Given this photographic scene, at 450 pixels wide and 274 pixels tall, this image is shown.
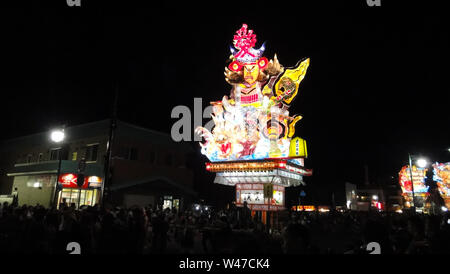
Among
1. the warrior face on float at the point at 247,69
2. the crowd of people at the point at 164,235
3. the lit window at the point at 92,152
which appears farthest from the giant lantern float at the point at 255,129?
the lit window at the point at 92,152

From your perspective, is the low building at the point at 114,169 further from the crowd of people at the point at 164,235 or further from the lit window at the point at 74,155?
the crowd of people at the point at 164,235

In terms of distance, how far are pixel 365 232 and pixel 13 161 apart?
5214 cm

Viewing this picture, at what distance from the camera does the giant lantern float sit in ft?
84.0

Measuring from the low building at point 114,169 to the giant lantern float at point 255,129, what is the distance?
10.6 metres

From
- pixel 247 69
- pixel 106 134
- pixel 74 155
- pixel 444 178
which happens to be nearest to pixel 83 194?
pixel 74 155

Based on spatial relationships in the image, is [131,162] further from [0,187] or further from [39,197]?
[0,187]

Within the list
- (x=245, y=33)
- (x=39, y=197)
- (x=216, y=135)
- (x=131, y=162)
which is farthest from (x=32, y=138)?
(x=245, y=33)

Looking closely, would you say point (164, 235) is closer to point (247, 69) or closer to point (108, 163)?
point (108, 163)

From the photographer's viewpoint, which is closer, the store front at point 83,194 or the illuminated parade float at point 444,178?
the store front at point 83,194

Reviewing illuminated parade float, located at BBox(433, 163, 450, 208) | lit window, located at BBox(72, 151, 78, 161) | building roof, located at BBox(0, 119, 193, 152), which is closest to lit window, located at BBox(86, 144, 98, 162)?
building roof, located at BBox(0, 119, 193, 152)

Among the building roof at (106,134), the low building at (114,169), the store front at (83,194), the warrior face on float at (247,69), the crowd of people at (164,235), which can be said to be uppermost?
the warrior face on float at (247,69)

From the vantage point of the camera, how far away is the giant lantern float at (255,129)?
2559 cm

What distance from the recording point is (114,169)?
33.1 m

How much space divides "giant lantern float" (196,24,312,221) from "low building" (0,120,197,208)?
10.6 meters
